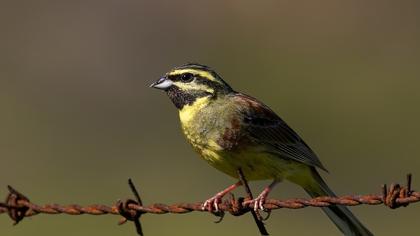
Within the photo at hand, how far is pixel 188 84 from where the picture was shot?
27.3 feet

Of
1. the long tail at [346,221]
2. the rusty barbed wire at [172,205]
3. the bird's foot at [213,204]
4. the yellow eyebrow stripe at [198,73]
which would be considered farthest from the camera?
the yellow eyebrow stripe at [198,73]

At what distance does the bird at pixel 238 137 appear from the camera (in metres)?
7.85

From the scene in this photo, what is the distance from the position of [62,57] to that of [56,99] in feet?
10.4

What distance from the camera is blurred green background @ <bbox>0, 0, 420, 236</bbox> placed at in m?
17.7

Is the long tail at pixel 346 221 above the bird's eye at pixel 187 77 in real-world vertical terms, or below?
below

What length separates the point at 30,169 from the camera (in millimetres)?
20188

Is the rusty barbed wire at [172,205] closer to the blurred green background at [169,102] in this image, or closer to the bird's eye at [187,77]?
the bird's eye at [187,77]

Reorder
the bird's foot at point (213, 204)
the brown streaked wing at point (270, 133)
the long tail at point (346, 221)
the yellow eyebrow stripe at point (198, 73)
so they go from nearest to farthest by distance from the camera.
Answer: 1. the bird's foot at point (213, 204)
2. the long tail at point (346, 221)
3. the brown streaked wing at point (270, 133)
4. the yellow eyebrow stripe at point (198, 73)

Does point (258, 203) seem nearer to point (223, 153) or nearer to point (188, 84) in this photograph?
point (223, 153)

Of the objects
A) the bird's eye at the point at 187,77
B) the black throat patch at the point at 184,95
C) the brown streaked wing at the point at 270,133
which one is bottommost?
the brown streaked wing at the point at 270,133

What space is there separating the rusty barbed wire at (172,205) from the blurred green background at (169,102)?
8368 millimetres

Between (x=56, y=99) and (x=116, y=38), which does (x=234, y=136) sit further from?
(x=116, y=38)

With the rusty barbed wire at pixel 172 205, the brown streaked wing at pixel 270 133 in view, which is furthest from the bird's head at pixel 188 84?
the rusty barbed wire at pixel 172 205

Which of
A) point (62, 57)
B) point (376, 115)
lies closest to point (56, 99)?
point (62, 57)
